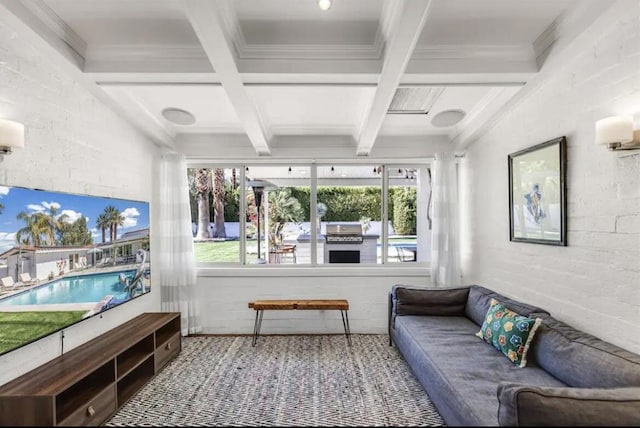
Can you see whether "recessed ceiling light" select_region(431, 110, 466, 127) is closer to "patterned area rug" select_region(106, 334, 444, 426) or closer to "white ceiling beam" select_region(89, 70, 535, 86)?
"white ceiling beam" select_region(89, 70, 535, 86)

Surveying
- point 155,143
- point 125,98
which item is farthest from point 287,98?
point 155,143

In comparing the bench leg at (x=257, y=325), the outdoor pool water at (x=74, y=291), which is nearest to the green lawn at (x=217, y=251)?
the bench leg at (x=257, y=325)

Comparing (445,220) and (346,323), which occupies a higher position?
(445,220)

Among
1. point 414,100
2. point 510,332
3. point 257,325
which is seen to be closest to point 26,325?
point 257,325

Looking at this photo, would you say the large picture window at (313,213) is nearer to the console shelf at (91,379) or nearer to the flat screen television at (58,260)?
the flat screen television at (58,260)

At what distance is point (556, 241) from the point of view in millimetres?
2553

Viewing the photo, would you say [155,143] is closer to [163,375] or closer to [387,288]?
[163,375]

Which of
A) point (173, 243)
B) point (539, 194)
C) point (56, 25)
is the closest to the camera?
point (56, 25)

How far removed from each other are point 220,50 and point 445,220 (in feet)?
10.4

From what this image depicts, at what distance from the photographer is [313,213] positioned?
15.1ft

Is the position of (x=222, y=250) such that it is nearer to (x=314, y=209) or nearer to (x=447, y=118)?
(x=314, y=209)

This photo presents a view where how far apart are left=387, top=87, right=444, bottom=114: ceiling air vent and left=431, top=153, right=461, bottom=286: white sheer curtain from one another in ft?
3.07

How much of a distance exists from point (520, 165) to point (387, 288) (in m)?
2.08

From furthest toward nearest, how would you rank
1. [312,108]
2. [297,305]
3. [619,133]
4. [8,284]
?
[297,305], [312,108], [8,284], [619,133]
